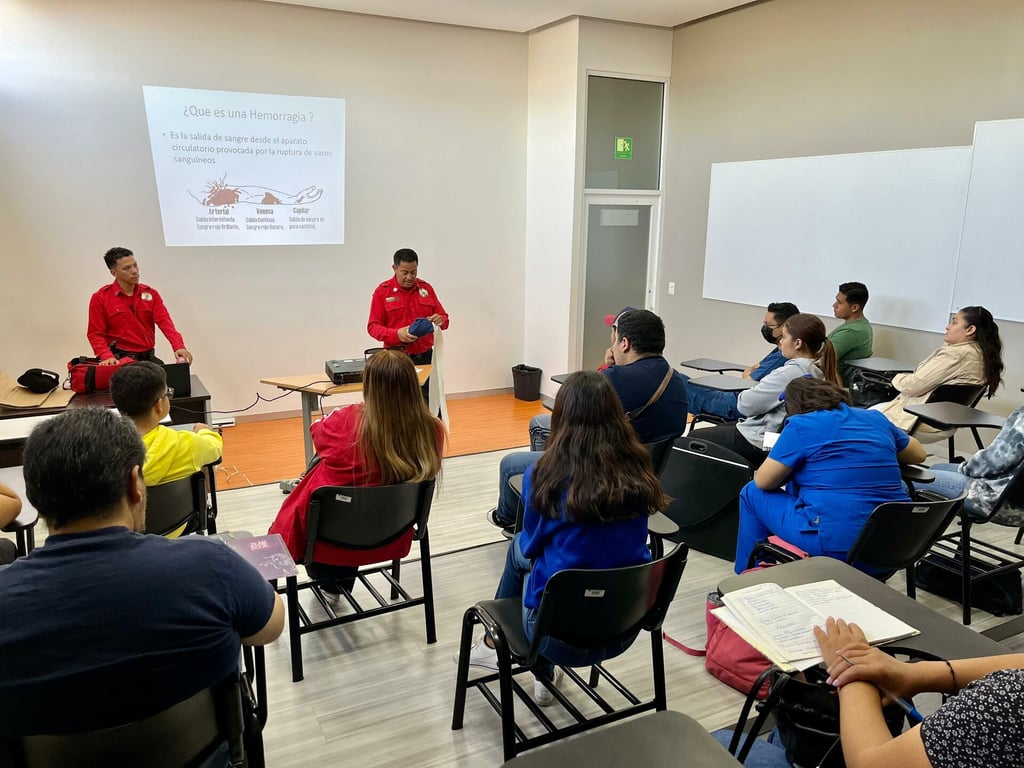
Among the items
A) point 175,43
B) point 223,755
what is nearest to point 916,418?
point 223,755

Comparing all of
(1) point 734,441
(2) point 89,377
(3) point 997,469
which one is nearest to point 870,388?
(1) point 734,441

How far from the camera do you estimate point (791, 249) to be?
571 cm

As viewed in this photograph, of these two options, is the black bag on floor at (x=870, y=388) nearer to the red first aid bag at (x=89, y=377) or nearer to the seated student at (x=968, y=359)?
the seated student at (x=968, y=359)

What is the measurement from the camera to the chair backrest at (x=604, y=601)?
5.93 ft

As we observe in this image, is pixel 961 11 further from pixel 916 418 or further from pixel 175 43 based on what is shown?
pixel 175 43

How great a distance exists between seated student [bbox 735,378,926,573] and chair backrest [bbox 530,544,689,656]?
841 mm

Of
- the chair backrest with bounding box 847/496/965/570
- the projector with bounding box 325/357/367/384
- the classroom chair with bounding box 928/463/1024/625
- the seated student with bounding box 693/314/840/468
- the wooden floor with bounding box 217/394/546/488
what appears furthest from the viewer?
the wooden floor with bounding box 217/394/546/488

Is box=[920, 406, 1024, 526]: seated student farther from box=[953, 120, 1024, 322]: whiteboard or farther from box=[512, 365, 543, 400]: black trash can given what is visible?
box=[512, 365, 543, 400]: black trash can

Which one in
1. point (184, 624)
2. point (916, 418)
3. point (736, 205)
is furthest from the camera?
point (736, 205)

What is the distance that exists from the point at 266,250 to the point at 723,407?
152 inches

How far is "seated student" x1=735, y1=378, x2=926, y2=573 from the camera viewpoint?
2488 mm

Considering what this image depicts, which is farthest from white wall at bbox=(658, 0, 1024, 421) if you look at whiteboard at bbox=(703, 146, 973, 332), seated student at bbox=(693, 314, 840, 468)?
seated student at bbox=(693, 314, 840, 468)

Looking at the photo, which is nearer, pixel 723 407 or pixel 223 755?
pixel 223 755

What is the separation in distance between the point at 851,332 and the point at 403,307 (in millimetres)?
3168
